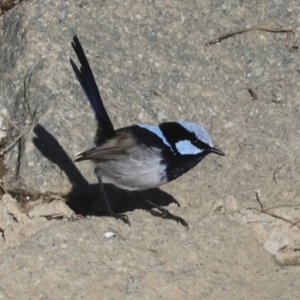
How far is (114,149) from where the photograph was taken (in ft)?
19.0

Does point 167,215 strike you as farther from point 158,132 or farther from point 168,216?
point 158,132

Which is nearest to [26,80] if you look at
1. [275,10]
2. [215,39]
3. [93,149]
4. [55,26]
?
[55,26]

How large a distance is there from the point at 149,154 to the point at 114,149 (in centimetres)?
Answer: 26

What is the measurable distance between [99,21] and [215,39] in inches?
40.2

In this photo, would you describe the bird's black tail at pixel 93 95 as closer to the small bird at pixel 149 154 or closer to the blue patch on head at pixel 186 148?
the small bird at pixel 149 154

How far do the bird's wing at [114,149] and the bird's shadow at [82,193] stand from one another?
1.06 feet

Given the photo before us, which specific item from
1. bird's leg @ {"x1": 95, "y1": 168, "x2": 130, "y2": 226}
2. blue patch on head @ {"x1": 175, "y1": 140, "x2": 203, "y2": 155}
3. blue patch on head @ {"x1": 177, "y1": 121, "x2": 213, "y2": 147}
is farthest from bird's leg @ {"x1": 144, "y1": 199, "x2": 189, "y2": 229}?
blue patch on head @ {"x1": 177, "y1": 121, "x2": 213, "y2": 147}

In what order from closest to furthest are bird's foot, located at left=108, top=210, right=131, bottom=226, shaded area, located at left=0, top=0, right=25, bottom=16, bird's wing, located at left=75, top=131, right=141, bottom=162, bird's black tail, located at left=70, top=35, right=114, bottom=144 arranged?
bird's foot, located at left=108, top=210, right=131, bottom=226 → bird's wing, located at left=75, top=131, right=141, bottom=162 → bird's black tail, located at left=70, top=35, right=114, bottom=144 → shaded area, located at left=0, top=0, right=25, bottom=16

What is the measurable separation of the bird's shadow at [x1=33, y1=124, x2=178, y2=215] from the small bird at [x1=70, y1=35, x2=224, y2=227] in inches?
10.8

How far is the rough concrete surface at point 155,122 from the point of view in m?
5.17

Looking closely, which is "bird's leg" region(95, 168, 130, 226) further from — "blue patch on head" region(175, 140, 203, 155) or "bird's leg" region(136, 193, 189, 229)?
"blue patch on head" region(175, 140, 203, 155)

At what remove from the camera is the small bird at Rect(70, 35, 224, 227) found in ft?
18.7

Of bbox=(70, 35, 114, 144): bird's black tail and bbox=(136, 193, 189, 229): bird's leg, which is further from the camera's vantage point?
bbox=(70, 35, 114, 144): bird's black tail

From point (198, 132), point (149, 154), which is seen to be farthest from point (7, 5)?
point (198, 132)
